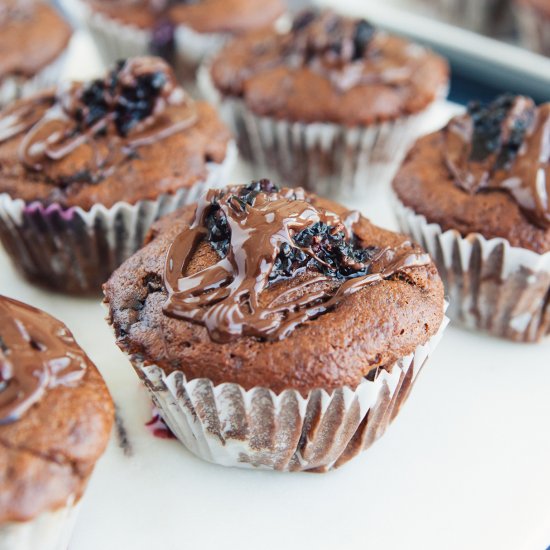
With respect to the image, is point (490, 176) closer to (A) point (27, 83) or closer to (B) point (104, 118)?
(B) point (104, 118)

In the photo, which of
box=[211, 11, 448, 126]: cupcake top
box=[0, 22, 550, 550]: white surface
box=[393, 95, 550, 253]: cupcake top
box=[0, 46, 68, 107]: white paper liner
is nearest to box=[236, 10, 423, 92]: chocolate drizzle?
box=[211, 11, 448, 126]: cupcake top

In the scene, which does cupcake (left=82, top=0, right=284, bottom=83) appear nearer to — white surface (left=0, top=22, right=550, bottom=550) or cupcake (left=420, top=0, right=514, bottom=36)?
cupcake (left=420, top=0, right=514, bottom=36)

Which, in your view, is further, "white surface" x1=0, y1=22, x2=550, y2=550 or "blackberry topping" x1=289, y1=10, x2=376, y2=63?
"blackberry topping" x1=289, y1=10, x2=376, y2=63

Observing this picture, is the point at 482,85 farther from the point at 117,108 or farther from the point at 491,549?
the point at 491,549

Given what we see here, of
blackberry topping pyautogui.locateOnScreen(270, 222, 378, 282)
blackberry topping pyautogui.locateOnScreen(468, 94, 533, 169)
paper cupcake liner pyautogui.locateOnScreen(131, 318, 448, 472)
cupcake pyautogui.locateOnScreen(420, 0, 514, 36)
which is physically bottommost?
cupcake pyautogui.locateOnScreen(420, 0, 514, 36)

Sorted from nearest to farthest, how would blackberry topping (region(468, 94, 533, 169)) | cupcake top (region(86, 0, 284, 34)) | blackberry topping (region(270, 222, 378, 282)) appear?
blackberry topping (region(270, 222, 378, 282)), blackberry topping (region(468, 94, 533, 169)), cupcake top (region(86, 0, 284, 34))

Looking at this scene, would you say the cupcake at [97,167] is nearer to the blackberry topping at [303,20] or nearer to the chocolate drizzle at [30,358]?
the chocolate drizzle at [30,358]

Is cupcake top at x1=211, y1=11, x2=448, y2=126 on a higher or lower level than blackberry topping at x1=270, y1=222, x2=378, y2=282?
lower
